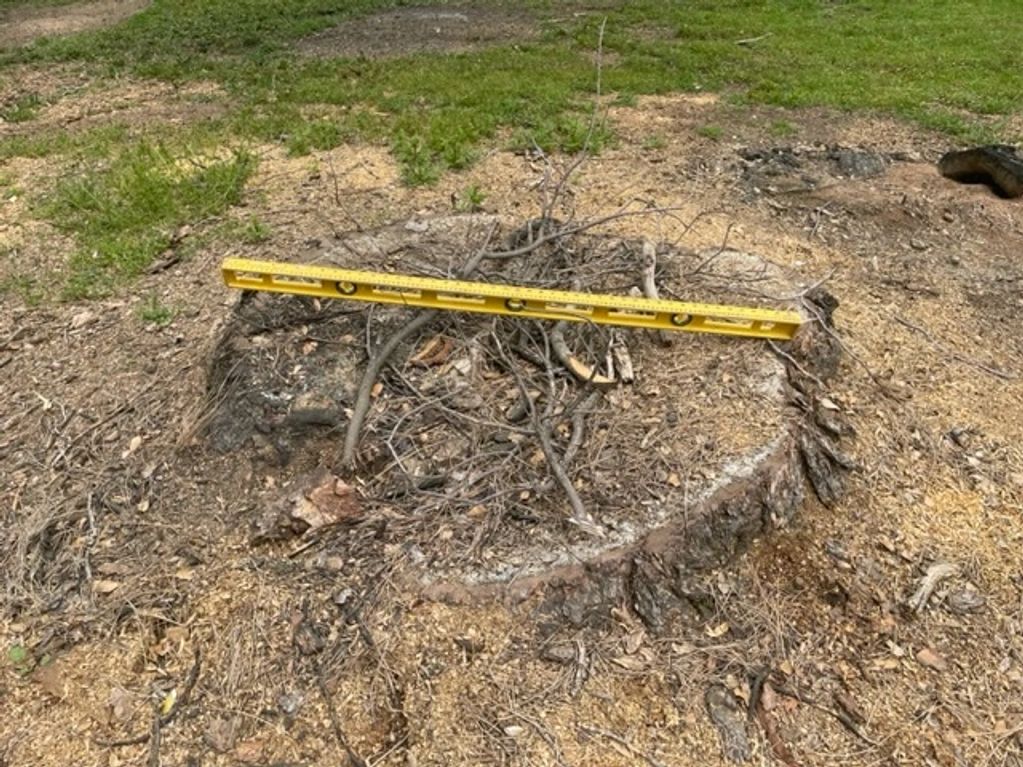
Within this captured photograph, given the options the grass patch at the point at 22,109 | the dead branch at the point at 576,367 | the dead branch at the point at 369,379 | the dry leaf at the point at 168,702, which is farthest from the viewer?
the grass patch at the point at 22,109

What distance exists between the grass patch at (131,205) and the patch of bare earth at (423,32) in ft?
15.5

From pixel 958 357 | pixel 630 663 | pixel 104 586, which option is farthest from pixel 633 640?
pixel 958 357

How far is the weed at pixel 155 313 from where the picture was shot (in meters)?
4.84

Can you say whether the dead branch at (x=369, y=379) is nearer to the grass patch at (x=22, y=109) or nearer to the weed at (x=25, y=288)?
the weed at (x=25, y=288)

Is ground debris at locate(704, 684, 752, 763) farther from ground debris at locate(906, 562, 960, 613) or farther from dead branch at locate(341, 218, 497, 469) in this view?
dead branch at locate(341, 218, 497, 469)

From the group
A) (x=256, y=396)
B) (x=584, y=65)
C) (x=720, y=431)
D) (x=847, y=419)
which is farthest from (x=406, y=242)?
(x=584, y=65)

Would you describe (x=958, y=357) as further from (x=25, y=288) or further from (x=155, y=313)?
(x=25, y=288)

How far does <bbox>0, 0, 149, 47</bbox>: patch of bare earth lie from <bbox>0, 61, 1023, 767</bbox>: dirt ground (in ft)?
32.7

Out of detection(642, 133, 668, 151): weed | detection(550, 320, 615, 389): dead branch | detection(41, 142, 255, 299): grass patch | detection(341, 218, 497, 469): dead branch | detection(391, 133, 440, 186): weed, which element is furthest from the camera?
detection(642, 133, 668, 151): weed

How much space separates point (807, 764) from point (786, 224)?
15.2 feet

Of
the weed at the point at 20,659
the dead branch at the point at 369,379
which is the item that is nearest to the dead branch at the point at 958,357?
the dead branch at the point at 369,379

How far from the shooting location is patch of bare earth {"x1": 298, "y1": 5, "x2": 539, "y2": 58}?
35.7 feet

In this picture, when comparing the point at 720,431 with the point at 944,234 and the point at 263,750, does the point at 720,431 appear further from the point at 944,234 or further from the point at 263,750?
the point at 944,234

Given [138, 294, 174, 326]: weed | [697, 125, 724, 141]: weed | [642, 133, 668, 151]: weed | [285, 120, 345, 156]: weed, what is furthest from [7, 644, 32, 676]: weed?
[697, 125, 724, 141]: weed
